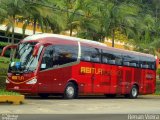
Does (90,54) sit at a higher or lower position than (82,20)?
lower

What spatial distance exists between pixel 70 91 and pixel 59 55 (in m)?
2.29

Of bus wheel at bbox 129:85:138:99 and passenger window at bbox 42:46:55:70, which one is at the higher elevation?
passenger window at bbox 42:46:55:70

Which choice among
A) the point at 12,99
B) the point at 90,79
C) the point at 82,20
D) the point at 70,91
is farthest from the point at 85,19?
the point at 12,99

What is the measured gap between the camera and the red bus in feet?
75.2

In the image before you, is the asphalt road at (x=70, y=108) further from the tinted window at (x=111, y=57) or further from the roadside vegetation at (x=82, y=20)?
the roadside vegetation at (x=82, y=20)

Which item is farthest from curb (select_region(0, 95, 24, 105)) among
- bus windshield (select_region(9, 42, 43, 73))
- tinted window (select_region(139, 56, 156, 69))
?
tinted window (select_region(139, 56, 156, 69))

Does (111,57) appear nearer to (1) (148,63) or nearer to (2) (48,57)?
(1) (148,63)

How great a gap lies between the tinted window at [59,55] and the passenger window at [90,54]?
2.24ft

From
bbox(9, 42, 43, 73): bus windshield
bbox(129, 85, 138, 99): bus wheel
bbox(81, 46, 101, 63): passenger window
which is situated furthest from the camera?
bbox(129, 85, 138, 99): bus wheel

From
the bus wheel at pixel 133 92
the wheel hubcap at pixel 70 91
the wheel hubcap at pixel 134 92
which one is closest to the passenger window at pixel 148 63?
the bus wheel at pixel 133 92

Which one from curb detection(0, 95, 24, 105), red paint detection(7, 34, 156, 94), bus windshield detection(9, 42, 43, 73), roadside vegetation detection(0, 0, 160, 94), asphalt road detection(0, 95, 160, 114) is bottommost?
asphalt road detection(0, 95, 160, 114)

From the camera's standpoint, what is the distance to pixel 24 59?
23.0m

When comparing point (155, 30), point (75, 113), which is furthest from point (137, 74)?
point (155, 30)

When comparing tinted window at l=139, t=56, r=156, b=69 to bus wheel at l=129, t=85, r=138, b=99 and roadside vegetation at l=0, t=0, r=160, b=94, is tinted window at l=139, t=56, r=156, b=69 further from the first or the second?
roadside vegetation at l=0, t=0, r=160, b=94
